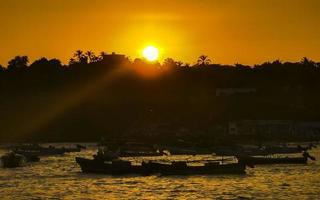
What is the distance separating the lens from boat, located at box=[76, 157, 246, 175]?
286 feet

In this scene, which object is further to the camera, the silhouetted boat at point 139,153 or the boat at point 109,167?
the silhouetted boat at point 139,153

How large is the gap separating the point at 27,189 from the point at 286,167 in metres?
34.5

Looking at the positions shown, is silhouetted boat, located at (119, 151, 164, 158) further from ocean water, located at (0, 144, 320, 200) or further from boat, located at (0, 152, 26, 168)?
ocean water, located at (0, 144, 320, 200)

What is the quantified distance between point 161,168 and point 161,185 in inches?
353

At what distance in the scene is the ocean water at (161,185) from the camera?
233 feet

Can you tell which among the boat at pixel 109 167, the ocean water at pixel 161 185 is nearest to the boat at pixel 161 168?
the boat at pixel 109 167

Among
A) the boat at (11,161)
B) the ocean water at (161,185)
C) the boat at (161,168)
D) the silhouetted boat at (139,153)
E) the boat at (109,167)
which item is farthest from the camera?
the silhouetted boat at (139,153)

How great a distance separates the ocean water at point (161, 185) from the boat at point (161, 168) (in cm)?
134

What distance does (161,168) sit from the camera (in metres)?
Answer: 87.3

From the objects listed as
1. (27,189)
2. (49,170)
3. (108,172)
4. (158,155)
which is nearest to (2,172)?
(49,170)

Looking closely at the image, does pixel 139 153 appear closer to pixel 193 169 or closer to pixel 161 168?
pixel 161 168

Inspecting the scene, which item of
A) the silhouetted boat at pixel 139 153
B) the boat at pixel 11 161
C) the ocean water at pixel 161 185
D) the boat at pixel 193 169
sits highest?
the silhouetted boat at pixel 139 153

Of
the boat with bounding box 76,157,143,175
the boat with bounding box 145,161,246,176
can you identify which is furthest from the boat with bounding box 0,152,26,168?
the boat with bounding box 145,161,246,176

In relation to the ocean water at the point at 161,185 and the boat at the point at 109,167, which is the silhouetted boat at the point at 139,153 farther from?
the boat at the point at 109,167
